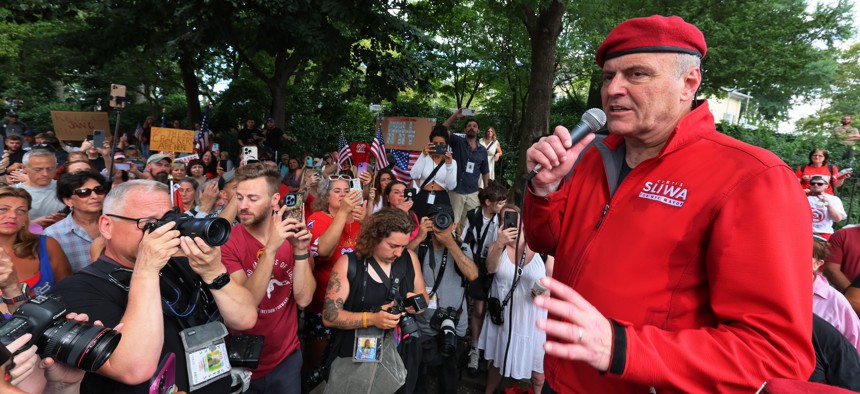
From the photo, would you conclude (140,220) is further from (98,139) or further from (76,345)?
(98,139)

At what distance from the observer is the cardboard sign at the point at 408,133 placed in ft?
33.0

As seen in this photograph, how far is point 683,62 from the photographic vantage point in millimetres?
1341

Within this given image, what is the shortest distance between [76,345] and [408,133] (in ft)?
29.0

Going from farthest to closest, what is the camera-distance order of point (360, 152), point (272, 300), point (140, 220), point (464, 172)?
point (360, 152) < point (464, 172) < point (272, 300) < point (140, 220)

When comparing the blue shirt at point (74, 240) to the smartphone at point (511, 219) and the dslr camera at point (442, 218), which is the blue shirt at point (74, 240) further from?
the smartphone at point (511, 219)

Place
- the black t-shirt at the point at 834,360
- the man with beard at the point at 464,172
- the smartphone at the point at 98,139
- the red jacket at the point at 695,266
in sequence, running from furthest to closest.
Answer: the smartphone at the point at 98,139 < the man with beard at the point at 464,172 < the black t-shirt at the point at 834,360 < the red jacket at the point at 695,266

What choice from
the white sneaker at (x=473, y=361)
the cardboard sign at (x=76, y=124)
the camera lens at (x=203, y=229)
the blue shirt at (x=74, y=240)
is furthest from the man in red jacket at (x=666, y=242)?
the cardboard sign at (x=76, y=124)

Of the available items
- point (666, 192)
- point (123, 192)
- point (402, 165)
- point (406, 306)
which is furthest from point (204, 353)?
point (402, 165)

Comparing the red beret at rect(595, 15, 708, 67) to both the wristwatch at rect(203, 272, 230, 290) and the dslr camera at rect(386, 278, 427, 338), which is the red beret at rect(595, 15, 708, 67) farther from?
the dslr camera at rect(386, 278, 427, 338)

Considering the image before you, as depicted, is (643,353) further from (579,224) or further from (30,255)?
(30,255)

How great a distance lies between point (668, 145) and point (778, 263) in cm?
45

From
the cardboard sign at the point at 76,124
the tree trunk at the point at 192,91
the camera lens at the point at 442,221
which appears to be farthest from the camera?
the tree trunk at the point at 192,91

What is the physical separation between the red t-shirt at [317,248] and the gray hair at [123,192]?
159 cm

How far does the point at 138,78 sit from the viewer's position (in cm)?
1817
